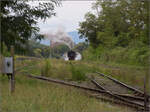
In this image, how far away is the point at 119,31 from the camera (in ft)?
95.9

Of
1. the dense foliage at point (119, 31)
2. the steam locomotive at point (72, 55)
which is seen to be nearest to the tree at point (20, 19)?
the dense foliage at point (119, 31)

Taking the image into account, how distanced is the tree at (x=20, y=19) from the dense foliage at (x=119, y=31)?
11.6 metres

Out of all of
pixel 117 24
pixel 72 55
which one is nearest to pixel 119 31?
pixel 117 24

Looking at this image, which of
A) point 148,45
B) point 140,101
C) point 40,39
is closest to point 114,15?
point 148,45

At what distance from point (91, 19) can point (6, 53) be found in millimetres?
23275

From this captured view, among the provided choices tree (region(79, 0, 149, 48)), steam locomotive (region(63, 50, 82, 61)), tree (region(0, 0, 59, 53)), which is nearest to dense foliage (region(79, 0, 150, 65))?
tree (region(79, 0, 149, 48))

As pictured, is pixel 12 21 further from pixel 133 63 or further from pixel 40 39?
pixel 133 63

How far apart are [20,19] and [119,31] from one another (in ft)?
69.8

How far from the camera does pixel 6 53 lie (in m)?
10.1

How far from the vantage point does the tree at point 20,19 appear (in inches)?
Result: 374

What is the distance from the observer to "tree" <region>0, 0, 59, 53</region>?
9.50 metres

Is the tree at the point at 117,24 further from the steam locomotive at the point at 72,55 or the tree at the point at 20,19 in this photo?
the tree at the point at 20,19

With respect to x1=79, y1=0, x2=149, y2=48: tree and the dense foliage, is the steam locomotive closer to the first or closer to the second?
the dense foliage

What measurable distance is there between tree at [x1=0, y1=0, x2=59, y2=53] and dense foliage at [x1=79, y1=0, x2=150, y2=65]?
→ 38.1 feet
